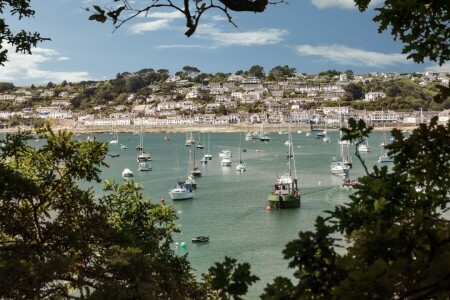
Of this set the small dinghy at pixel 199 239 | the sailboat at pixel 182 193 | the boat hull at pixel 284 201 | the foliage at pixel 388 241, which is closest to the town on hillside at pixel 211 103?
the sailboat at pixel 182 193

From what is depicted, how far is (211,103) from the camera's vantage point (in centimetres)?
A: 16062

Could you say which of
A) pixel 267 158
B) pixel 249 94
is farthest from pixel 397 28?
pixel 249 94

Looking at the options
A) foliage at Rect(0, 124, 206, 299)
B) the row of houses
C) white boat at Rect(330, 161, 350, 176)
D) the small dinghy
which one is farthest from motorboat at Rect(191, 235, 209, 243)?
the row of houses

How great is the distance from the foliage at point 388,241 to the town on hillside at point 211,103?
402ft

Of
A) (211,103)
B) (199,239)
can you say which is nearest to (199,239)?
(199,239)

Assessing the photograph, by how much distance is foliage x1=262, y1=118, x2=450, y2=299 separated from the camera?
2293mm

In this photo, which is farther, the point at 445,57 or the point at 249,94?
the point at 249,94

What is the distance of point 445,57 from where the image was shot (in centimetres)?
369

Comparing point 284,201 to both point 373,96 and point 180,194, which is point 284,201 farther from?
point 373,96

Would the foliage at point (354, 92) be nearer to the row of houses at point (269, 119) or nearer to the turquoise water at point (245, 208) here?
the row of houses at point (269, 119)

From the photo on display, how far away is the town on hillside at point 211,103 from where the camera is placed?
140m

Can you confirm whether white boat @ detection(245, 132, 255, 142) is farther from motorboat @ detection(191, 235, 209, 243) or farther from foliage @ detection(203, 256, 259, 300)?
foliage @ detection(203, 256, 259, 300)

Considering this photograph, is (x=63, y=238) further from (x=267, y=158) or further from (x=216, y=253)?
(x=267, y=158)

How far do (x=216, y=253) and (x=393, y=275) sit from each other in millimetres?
21646
